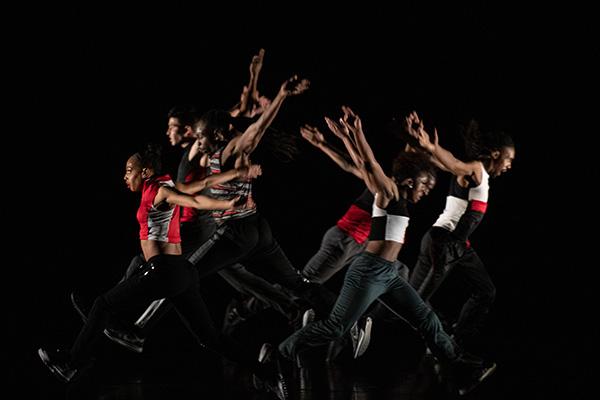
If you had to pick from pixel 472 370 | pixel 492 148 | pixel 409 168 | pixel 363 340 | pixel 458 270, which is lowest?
pixel 363 340

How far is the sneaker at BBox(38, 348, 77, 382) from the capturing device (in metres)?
3.89

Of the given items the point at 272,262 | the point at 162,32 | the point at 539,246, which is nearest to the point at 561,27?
the point at 539,246

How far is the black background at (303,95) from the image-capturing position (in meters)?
7.38

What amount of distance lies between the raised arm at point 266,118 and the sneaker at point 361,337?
4.06 ft

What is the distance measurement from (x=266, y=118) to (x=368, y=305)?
48.1 inches

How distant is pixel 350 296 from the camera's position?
4.14 meters

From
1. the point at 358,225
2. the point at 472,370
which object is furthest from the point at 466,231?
the point at 472,370

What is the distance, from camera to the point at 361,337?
505 cm

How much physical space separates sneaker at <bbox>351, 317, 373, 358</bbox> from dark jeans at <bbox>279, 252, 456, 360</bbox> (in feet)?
2.76

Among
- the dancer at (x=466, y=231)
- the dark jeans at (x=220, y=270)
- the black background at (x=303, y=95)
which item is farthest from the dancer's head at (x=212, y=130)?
the black background at (x=303, y=95)

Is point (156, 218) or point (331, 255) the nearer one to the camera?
point (156, 218)

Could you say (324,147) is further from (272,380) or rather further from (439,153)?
(272,380)

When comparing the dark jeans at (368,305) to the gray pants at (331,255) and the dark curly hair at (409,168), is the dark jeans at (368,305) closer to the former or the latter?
the dark curly hair at (409,168)

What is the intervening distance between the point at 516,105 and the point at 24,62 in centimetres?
432
